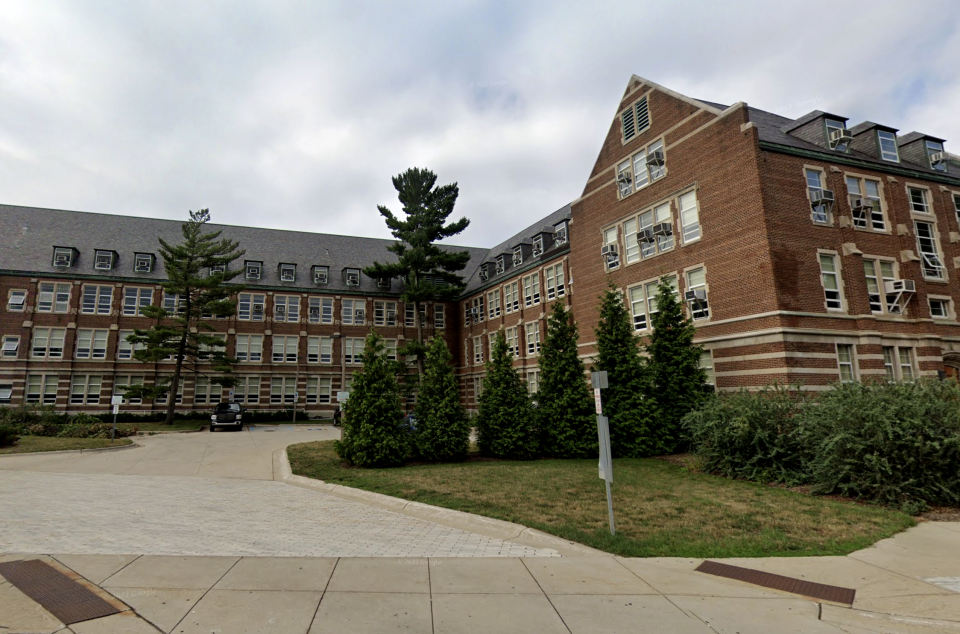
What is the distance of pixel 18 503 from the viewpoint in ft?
34.6

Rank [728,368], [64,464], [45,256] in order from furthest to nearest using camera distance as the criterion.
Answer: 1. [45,256]
2. [728,368]
3. [64,464]

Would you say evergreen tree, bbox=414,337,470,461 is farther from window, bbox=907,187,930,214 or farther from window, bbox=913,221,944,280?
window, bbox=907,187,930,214

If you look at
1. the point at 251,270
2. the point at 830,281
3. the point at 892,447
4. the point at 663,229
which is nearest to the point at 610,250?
the point at 663,229

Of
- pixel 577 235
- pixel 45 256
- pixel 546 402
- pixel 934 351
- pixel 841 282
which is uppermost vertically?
pixel 45 256

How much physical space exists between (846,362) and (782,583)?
1744cm

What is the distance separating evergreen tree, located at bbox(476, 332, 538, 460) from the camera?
1844cm

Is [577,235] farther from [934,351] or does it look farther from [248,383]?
[248,383]

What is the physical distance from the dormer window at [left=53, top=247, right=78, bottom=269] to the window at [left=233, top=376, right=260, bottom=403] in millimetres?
15877

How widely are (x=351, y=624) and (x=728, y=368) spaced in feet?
63.3

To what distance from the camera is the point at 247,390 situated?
144 ft

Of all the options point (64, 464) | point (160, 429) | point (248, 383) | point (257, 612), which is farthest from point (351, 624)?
point (248, 383)

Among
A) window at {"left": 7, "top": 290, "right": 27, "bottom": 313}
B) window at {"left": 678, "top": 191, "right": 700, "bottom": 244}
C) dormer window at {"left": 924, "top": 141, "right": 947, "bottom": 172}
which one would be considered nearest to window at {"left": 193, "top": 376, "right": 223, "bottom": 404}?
window at {"left": 7, "top": 290, "right": 27, "bottom": 313}

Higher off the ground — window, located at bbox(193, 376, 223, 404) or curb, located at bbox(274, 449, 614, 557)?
window, located at bbox(193, 376, 223, 404)

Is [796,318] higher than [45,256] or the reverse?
the reverse
